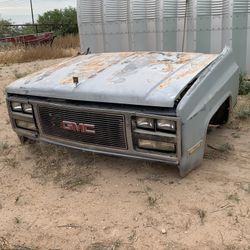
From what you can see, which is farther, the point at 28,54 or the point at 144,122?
the point at 28,54

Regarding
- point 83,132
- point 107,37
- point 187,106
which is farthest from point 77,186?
point 107,37

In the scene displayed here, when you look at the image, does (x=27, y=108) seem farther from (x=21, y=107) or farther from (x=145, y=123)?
(x=145, y=123)

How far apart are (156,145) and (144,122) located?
0.80ft

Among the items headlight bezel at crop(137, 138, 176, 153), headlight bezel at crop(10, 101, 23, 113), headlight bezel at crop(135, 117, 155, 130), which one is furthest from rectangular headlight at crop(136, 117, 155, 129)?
headlight bezel at crop(10, 101, 23, 113)

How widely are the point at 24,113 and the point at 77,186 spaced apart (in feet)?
3.47

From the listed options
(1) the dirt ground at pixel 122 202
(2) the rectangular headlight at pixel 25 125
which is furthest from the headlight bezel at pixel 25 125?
(1) the dirt ground at pixel 122 202

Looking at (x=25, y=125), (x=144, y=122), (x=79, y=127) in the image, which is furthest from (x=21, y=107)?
(x=144, y=122)

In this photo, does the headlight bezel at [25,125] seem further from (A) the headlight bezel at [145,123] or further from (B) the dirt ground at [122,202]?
(A) the headlight bezel at [145,123]

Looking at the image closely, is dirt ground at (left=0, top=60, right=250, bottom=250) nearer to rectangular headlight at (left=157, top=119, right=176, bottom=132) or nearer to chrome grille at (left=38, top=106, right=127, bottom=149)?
chrome grille at (left=38, top=106, right=127, bottom=149)

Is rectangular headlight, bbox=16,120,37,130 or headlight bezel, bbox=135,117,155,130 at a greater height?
headlight bezel, bbox=135,117,155,130

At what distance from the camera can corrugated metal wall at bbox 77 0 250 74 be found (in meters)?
7.39

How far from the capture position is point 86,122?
153 inches

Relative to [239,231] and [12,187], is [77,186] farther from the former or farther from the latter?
[239,231]

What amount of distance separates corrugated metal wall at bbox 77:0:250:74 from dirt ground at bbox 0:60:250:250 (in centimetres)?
319
